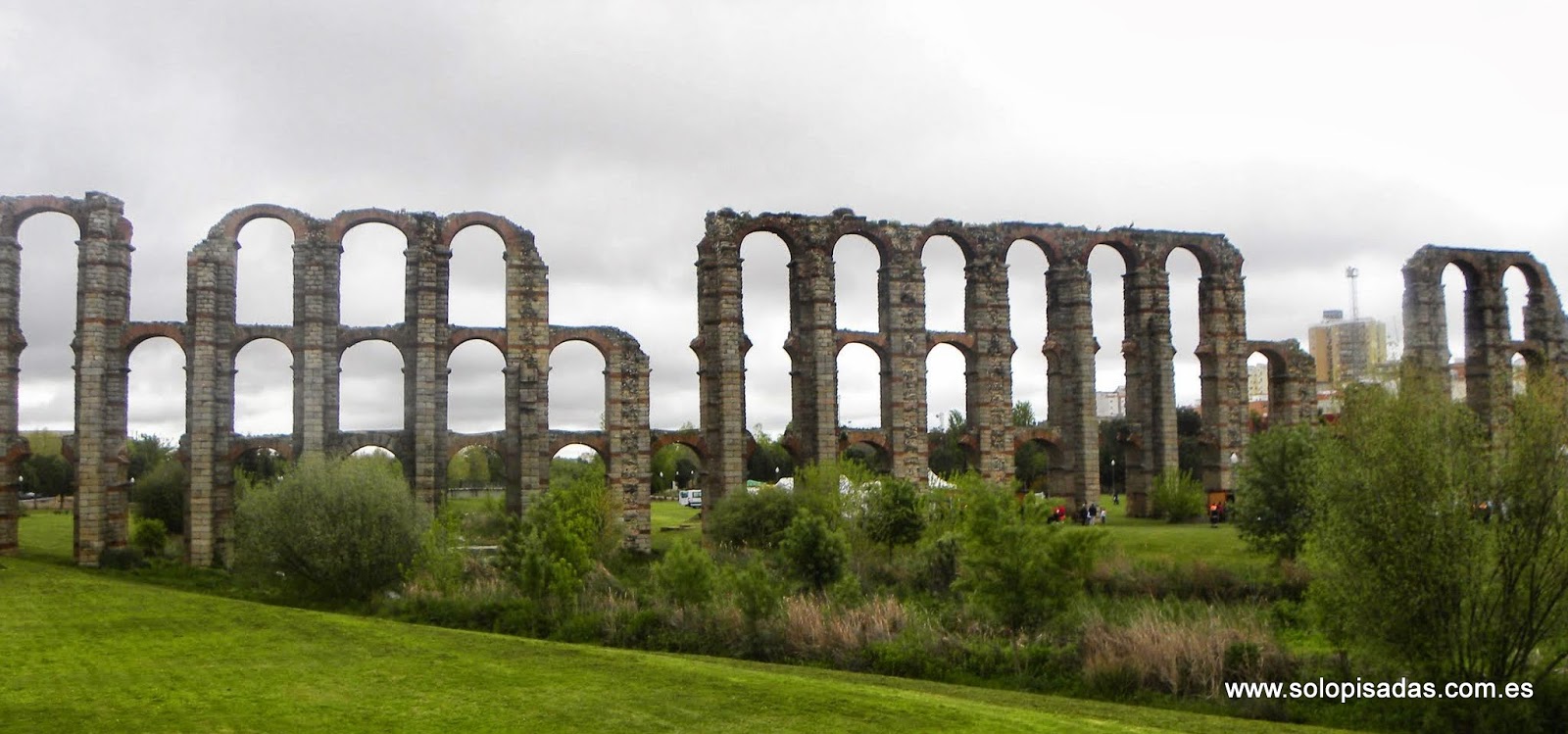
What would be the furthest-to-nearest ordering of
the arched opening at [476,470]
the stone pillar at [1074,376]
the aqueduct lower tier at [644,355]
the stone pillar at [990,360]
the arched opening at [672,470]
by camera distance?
the arched opening at [672,470] → the arched opening at [476,470] → the stone pillar at [1074,376] → the stone pillar at [990,360] → the aqueduct lower tier at [644,355]

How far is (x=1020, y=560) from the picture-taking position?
1969 centimetres

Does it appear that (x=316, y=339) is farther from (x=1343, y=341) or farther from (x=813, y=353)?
(x=1343, y=341)

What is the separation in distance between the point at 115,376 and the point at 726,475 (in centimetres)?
1976

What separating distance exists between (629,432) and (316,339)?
1053 centimetres

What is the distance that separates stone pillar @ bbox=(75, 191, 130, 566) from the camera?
3559 cm

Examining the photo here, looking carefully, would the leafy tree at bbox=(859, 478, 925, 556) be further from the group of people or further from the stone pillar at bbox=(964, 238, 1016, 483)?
the stone pillar at bbox=(964, 238, 1016, 483)

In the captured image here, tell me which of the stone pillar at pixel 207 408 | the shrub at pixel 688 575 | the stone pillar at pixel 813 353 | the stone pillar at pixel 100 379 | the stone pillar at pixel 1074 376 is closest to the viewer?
the shrub at pixel 688 575

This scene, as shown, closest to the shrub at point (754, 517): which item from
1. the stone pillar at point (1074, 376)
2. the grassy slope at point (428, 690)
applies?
the stone pillar at point (1074, 376)

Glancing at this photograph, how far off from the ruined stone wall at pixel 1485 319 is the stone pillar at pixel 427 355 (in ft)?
116

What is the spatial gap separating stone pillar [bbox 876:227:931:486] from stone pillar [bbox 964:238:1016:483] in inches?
79.3

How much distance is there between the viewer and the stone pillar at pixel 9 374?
3572 cm

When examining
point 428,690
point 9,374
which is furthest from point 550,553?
point 9,374

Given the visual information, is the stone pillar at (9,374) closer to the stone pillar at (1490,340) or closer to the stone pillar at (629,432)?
the stone pillar at (629,432)

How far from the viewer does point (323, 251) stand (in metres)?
37.9
